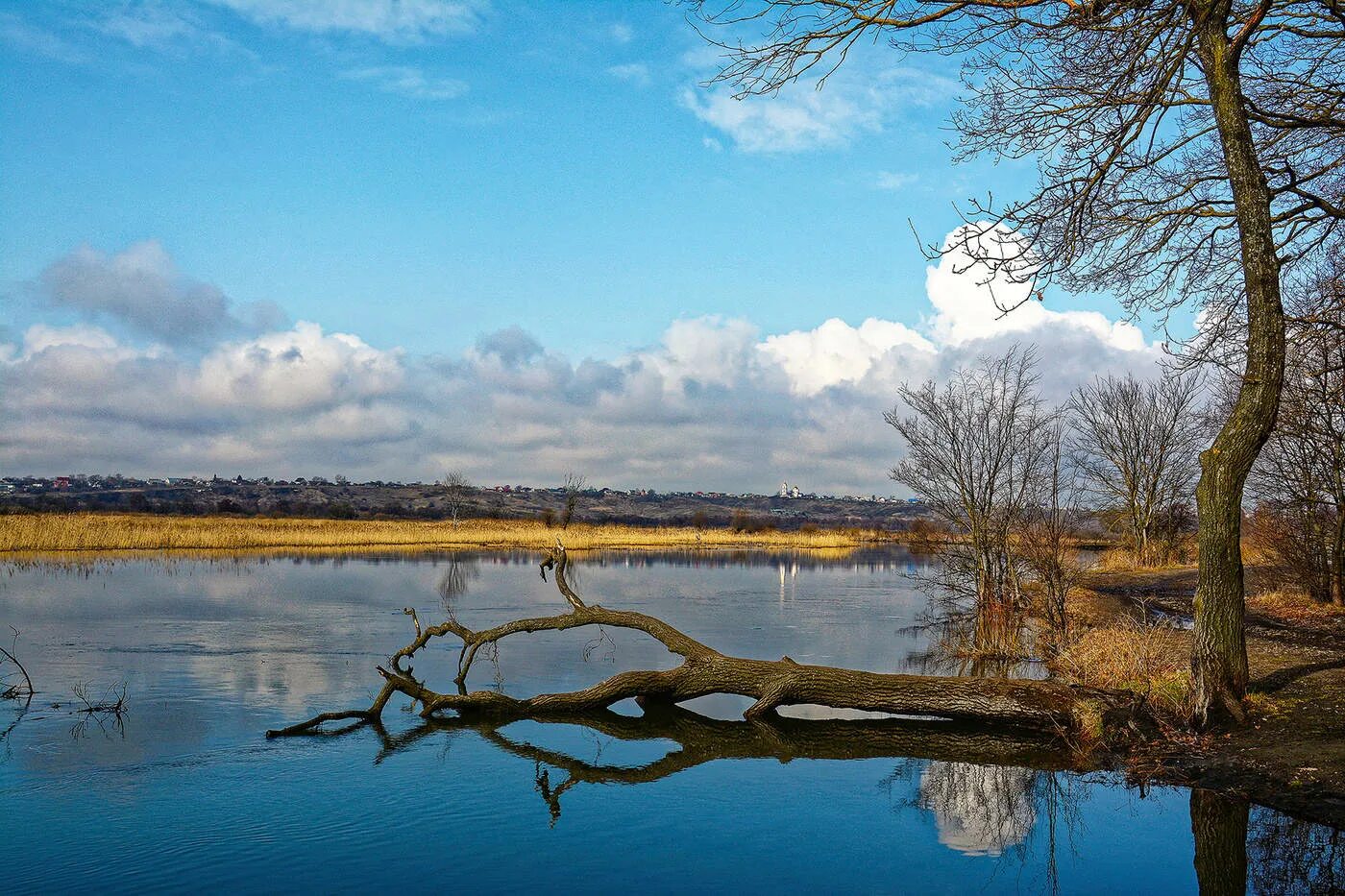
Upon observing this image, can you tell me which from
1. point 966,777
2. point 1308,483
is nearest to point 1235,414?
point 966,777

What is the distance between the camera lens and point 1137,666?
11.8m

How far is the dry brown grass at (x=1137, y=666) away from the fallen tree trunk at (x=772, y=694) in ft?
1.23

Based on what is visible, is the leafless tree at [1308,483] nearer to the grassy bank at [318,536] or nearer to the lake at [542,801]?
the lake at [542,801]

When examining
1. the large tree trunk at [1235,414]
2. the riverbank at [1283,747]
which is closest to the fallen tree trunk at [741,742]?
the riverbank at [1283,747]

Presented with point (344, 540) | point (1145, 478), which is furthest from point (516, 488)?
point (1145, 478)

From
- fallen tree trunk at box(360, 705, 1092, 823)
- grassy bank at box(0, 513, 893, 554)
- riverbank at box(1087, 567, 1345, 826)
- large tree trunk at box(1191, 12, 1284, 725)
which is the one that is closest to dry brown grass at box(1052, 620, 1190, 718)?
large tree trunk at box(1191, 12, 1284, 725)

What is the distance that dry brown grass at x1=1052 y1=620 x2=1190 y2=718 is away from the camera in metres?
10.6

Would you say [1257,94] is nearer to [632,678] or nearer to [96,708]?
[632,678]

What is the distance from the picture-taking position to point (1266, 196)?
988cm

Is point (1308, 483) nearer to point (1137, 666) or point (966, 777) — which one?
point (1137, 666)

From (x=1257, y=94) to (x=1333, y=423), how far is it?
8.58 metres

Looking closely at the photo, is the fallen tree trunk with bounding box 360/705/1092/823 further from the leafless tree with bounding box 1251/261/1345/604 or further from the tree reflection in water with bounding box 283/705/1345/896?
the leafless tree with bounding box 1251/261/1345/604

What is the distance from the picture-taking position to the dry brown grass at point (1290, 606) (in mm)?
17641

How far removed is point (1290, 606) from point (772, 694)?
12592mm
